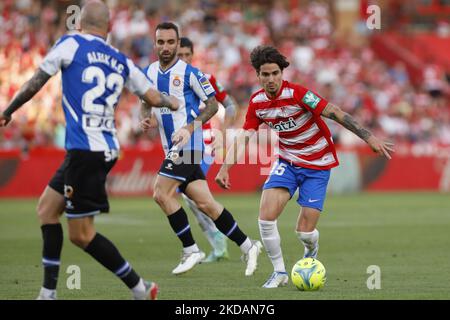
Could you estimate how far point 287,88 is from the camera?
9703mm

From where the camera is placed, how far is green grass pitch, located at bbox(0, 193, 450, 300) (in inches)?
356

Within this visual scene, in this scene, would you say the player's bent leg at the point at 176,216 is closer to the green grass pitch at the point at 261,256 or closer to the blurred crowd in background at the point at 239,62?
the green grass pitch at the point at 261,256

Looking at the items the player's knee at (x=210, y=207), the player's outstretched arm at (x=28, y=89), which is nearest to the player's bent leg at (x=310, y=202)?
the player's knee at (x=210, y=207)

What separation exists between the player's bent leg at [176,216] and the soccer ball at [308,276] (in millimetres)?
1772

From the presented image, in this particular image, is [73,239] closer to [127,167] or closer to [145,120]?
[145,120]

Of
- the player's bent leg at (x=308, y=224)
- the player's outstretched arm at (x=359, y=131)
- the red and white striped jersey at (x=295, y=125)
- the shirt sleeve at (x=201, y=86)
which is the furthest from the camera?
the shirt sleeve at (x=201, y=86)

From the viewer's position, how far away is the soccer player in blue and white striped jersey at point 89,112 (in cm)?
756

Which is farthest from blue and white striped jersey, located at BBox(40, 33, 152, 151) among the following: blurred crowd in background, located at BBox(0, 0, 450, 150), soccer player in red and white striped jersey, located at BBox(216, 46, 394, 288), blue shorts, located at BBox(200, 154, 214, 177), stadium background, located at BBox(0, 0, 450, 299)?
blurred crowd in background, located at BBox(0, 0, 450, 150)

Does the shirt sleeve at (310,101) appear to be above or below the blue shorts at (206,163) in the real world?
above

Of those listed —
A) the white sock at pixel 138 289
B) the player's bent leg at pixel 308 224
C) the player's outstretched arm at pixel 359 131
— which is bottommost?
the white sock at pixel 138 289

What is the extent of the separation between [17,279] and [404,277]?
13.2 feet

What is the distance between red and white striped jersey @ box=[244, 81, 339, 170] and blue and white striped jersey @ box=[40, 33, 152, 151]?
2.41 meters

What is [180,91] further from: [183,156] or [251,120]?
[251,120]

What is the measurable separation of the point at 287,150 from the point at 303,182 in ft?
1.23
